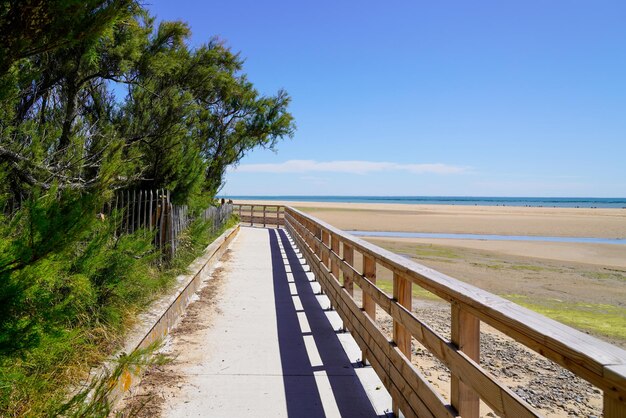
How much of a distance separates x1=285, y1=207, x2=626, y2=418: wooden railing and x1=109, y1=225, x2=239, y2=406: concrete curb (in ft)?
5.78

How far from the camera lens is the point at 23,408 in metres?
2.52

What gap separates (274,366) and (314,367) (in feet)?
1.24

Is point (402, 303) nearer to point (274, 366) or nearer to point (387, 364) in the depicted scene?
point (387, 364)

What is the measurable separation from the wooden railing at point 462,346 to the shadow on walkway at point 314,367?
30 cm

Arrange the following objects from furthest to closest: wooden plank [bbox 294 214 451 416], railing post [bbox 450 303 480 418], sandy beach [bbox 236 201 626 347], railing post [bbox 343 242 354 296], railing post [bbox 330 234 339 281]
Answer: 1. sandy beach [bbox 236 201 626 347]
2. railing post [bbox 330 234 339 281]
3. railing post [bbox 343 242 354 296]
4. wooden plank [bbox 294 214 451 416]
5. railing post [bbox 450 303 480 418]

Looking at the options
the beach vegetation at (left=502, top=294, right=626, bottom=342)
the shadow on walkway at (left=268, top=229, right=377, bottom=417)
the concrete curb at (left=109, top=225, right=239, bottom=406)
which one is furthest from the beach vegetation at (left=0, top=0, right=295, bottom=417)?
the beach vegetation at (left=502, top=294, right=626, bottom=342)

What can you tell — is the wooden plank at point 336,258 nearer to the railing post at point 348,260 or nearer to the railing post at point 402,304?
the railing post at point 348,260

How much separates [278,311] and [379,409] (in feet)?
9.50

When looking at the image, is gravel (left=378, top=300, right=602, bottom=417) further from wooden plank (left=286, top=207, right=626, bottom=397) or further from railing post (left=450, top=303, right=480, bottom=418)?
wooden plank (left=286, top=207, right=626, bottom=397)

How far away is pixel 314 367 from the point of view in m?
4.17

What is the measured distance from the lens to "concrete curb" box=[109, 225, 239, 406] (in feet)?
11.0

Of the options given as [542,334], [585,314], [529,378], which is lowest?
[585,314]

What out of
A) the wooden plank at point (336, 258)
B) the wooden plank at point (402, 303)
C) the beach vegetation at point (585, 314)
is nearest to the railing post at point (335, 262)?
the wooden plank at point (336, 258)

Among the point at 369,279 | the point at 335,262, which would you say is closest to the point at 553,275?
the point at 335,262
